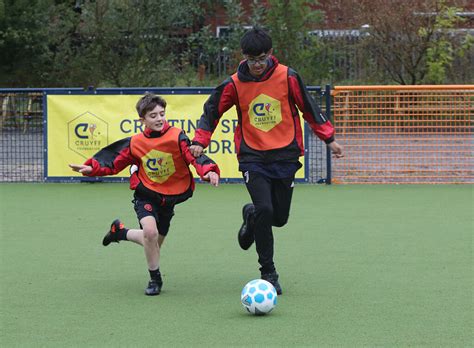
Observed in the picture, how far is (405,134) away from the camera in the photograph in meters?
14.0

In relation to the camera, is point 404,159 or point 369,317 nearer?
point 369,317

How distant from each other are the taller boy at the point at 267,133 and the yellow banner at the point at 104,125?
249 inches

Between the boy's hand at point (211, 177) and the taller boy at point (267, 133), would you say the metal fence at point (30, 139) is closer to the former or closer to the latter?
the taller boy at point (267, 133)

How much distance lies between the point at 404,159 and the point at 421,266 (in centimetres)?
647

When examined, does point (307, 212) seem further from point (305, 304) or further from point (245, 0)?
point (245, 0)

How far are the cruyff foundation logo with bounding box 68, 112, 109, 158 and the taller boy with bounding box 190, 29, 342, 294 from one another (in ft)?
21.7

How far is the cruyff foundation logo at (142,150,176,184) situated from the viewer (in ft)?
23.1

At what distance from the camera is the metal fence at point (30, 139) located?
44.8 feet

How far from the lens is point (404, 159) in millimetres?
14070

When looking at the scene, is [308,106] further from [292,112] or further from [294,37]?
[294,37]

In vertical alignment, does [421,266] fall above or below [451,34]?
below

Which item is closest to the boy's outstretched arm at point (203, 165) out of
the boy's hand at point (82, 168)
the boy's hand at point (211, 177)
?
the boy's hand at point (211, 177)

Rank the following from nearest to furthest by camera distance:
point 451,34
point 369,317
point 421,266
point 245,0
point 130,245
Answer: point 369,317 < point 421,266 < point 130,245 < point 451,34 < point 245,0

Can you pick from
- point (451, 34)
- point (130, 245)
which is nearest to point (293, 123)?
point (130, 245)
